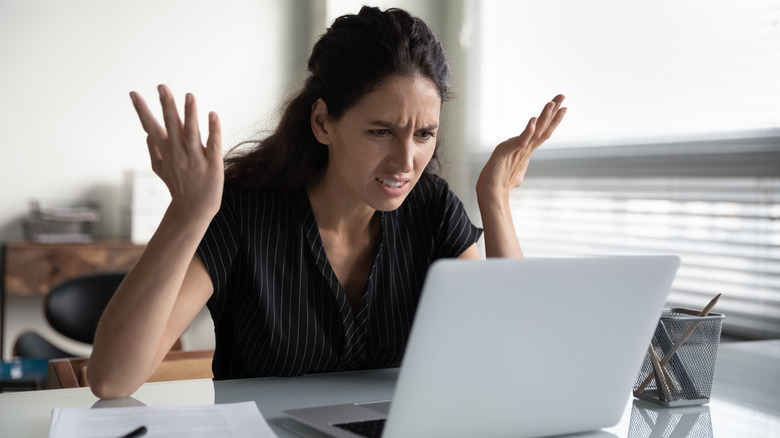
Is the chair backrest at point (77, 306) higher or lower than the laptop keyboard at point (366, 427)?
lower

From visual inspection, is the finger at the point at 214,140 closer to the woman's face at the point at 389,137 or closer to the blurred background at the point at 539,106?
the woman's face at the point at 389,137

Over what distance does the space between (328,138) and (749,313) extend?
1536 mm

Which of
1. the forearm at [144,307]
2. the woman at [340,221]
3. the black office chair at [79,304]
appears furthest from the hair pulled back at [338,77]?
the black office chair at [79,304]

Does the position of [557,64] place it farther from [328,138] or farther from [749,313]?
[328,138]

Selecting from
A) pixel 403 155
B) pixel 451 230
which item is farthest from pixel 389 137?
pixel 451 230

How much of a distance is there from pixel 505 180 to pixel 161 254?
73 centimetres

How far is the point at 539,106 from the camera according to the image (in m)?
3.31

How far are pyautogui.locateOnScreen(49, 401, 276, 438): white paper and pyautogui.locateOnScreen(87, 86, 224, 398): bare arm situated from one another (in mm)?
120

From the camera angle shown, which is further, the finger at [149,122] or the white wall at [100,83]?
the white wall at [100,83]

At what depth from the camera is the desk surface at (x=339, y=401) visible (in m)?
0.93

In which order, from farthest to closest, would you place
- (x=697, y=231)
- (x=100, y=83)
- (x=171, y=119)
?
1. (x=100, y=83)
2. (x=697, y=231)
3. (x=171, y=119)

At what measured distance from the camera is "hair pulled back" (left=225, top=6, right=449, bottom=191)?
4.39 feet

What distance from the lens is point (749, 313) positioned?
7.64 feet

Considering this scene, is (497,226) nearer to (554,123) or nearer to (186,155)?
(554,123)
